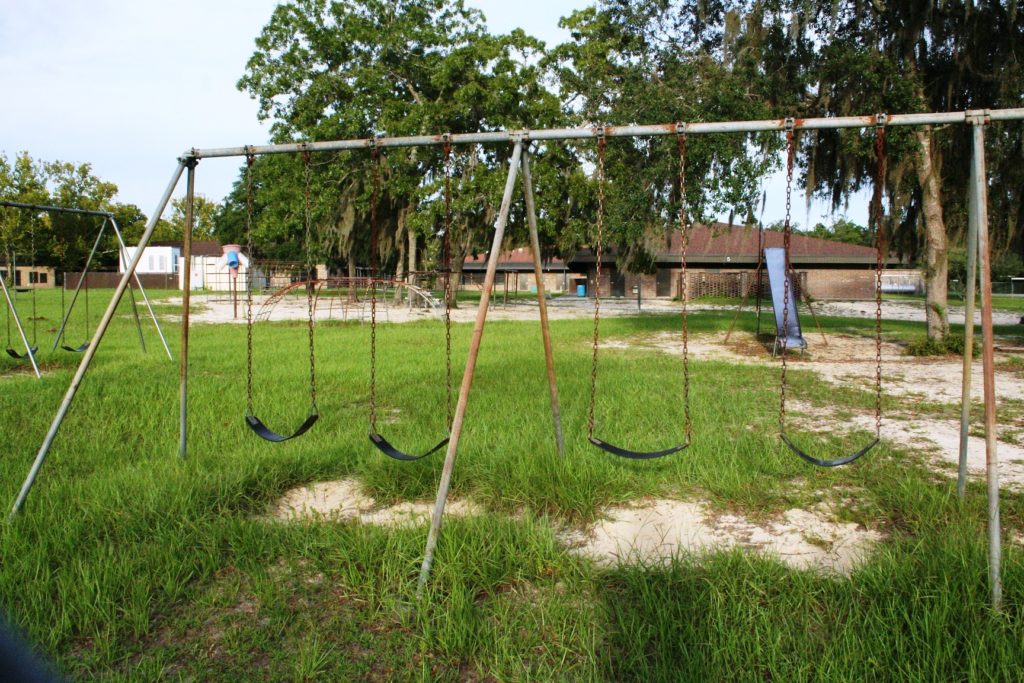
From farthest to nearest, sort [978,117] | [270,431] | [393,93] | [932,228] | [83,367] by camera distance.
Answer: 1. [393,93]
2. [932,228]
3. [270,431]
4. [83,367]
5. [978,117]

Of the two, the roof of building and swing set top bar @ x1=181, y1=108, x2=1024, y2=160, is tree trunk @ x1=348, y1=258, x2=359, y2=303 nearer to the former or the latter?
swing set top bar @ x1=181, y1=108, x2=1024, y2=160

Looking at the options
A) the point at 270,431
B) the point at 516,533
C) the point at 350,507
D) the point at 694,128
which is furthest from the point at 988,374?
the point at 270,431

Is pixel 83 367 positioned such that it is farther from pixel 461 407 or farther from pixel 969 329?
pixel 969 329

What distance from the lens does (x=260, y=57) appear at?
23125 millimetres

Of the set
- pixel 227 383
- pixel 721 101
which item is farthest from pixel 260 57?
pixel 227 383

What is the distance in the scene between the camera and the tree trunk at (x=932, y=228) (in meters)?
10.2

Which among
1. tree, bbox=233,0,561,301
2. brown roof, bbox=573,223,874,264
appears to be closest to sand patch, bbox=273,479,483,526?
tree, bbox=233,0,561,301

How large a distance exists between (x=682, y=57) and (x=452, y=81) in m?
10.5

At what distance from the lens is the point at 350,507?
12.3 feet

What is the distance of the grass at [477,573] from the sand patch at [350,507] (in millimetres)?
102

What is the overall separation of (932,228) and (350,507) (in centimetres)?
1004

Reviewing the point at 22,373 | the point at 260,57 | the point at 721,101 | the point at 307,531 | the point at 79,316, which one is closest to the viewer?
the point at 307,531

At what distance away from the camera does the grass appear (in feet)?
7.82

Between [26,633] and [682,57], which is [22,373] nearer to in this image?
[26,633]
